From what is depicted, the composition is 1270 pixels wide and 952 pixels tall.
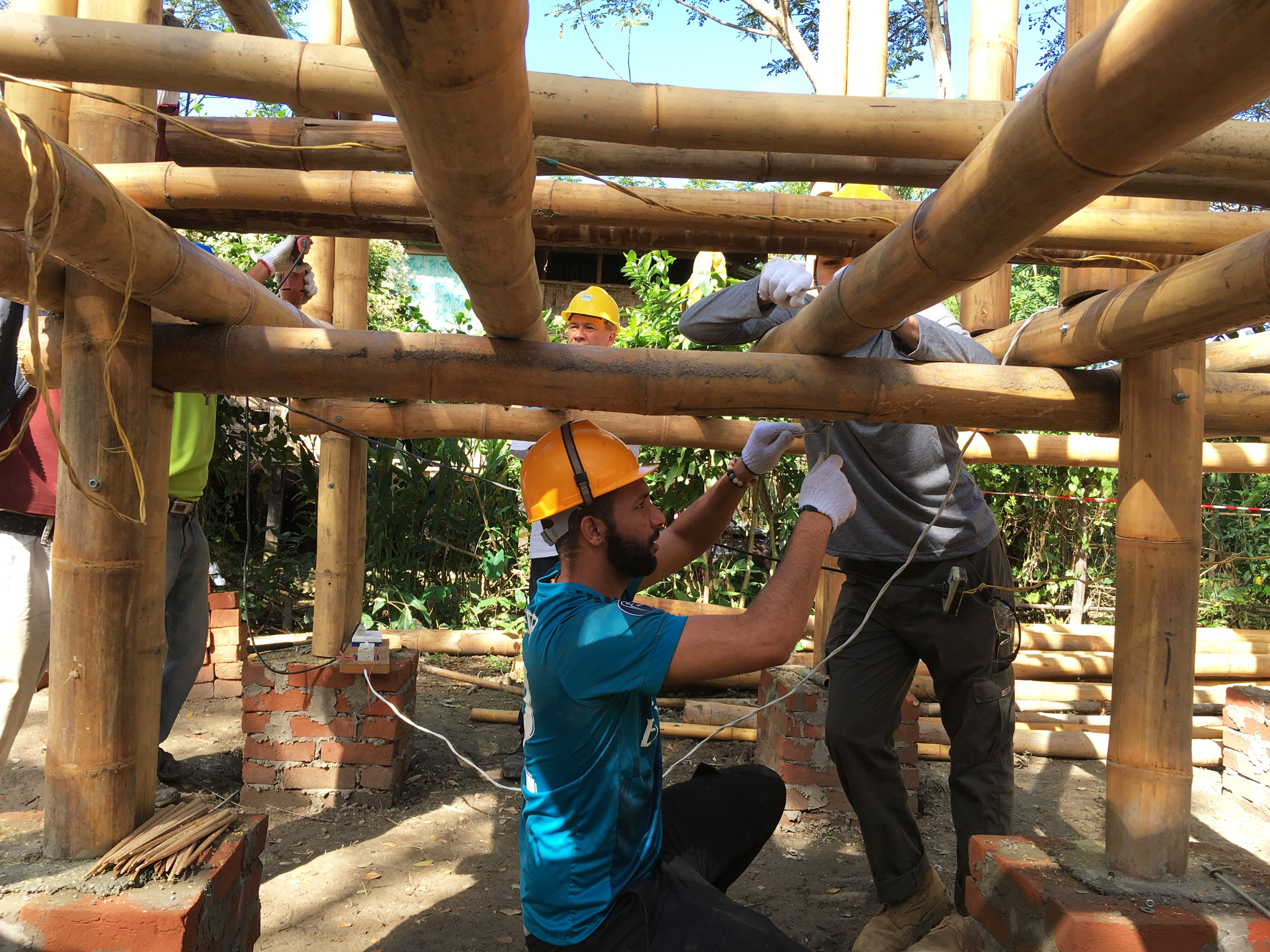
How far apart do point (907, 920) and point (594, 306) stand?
305cm

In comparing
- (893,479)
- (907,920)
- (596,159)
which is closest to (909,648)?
(893,479)

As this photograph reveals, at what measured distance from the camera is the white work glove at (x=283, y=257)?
307cm

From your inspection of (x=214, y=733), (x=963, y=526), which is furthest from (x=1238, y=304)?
(x=214, y=733)

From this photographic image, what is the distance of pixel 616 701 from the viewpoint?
73.9 inches

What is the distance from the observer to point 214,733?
448 centimetres

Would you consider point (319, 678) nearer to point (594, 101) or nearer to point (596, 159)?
point (596, 159)

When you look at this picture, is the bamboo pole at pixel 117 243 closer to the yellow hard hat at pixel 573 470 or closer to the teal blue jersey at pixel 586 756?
the yellow hard hat at pixel 573 470

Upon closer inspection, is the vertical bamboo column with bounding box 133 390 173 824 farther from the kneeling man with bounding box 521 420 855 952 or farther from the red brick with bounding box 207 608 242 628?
the red brick with bounding box 207 608 242 628

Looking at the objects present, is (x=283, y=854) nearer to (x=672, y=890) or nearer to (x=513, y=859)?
Answer: (x=513, y=859)

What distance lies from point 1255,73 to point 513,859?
3.32 metres

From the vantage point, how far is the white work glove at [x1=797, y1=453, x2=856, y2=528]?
2141mm

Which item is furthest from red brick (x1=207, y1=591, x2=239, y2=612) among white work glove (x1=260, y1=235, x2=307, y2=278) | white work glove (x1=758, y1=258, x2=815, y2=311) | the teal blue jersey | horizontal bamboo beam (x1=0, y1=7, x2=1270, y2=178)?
white work glove (x1=758, y1=258, x2=815, y2=311)

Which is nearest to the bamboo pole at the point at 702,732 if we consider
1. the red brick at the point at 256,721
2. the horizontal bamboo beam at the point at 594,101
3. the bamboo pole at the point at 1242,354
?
the red brick at the point at 256,721

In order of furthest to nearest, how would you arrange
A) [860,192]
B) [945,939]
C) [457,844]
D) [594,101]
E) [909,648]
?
1. [457,844]
2. [909,648]
3. [860,192]
4. [945,939]
5. [594,101]
